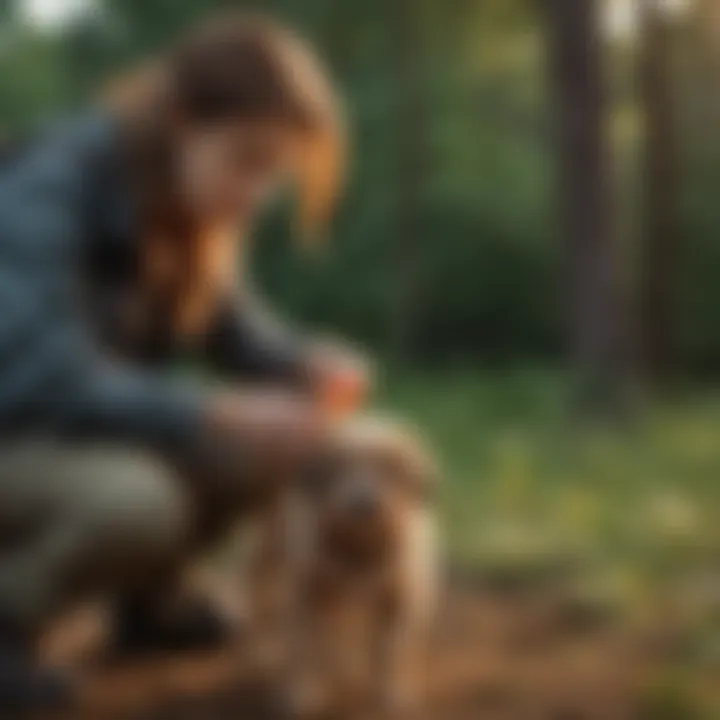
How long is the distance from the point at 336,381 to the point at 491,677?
446mm

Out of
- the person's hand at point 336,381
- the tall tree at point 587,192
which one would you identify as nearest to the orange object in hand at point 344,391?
the person's hand at point 336,381

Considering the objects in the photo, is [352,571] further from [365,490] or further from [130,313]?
[130,313]

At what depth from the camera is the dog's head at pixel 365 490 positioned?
1.88 meters

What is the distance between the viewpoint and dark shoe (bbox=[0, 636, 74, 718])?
1994 mm

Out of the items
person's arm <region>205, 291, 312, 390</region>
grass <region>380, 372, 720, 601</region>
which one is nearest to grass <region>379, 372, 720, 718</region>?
grass <region>380, 372, 720, 601</region>

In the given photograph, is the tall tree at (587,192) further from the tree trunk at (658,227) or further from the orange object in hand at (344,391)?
the orange object in hand at (344,391)

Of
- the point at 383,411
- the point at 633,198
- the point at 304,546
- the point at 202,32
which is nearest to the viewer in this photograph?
the point at 304,546

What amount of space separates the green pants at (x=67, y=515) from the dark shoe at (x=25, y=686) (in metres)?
0.04

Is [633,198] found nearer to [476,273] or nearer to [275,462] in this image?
[476,273]

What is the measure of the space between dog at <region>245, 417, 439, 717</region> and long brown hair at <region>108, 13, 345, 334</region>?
0.97ft

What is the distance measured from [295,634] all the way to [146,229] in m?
0.54

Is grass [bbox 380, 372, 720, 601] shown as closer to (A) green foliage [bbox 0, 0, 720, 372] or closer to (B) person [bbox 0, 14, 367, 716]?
(B) person [bbox 0, 14, 367, 716]

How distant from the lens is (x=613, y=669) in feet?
7.17

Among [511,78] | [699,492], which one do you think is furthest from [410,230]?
[699,492]
